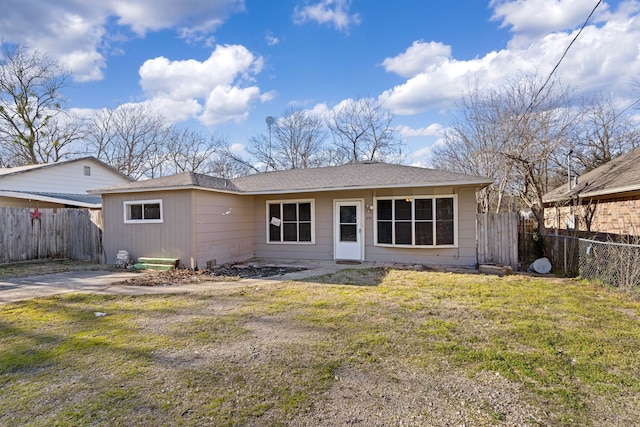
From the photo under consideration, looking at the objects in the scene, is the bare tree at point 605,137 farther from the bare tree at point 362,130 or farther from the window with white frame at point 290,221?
the window with white frame at point 290,221

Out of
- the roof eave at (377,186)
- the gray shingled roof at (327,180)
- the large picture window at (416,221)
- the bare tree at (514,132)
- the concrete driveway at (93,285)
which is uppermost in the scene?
the bare tree at (514,132)

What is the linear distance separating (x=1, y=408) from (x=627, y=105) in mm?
20688

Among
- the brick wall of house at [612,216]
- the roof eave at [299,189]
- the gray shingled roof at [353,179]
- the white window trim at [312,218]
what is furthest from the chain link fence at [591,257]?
the white window trim at [312,218]

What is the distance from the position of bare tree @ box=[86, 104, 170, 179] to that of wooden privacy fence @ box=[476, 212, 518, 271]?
83.4 ft

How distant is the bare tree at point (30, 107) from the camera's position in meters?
21.4

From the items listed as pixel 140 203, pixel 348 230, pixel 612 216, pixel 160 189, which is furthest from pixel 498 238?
pixel 140 203

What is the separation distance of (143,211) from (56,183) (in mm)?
9337

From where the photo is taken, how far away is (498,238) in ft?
28.0

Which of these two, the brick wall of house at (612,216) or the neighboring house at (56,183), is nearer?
the brick wall of house at (612,216)

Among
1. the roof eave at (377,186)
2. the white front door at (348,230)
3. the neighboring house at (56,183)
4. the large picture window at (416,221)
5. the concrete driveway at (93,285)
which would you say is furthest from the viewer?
the neighboring house at (56,183)

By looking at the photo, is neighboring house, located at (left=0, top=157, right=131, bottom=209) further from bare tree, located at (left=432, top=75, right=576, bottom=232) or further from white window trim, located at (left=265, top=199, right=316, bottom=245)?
bare tree, located at (left=432, top=75, right=576, bottom=232)

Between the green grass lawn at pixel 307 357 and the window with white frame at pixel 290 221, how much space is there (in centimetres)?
472

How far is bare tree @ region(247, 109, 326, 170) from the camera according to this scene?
86.4 ft

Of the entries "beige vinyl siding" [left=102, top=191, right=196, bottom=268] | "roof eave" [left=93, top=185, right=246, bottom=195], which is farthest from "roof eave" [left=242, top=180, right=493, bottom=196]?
"beige vinyl siding" [left=102, top=191, right=196, bottom=268]
